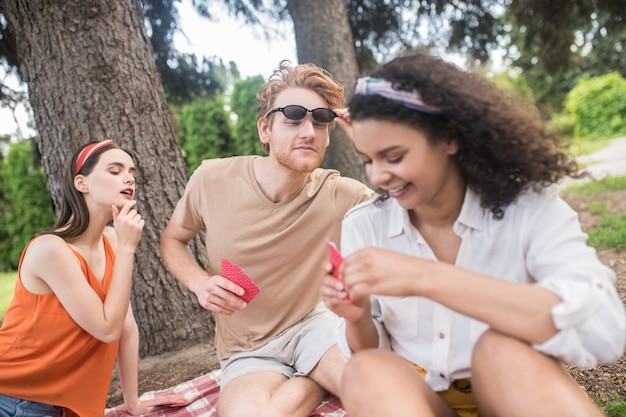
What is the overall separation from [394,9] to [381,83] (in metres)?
5.87

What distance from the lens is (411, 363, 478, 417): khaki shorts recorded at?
5.75 feet

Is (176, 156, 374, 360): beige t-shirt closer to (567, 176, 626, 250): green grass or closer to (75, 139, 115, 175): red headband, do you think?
(75, 139, 115, 175): red headband

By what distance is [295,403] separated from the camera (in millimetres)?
2400

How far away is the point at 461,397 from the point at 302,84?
5.36ft

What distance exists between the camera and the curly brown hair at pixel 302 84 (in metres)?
2.61

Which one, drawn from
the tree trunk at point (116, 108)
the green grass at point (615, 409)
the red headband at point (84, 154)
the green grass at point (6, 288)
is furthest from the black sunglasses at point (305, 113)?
the green grass at point (6, 288)

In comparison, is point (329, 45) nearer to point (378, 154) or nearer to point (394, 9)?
point (394, 9)

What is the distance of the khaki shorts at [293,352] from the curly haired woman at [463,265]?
698mm

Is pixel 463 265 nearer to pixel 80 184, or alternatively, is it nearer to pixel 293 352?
pixel 293 352

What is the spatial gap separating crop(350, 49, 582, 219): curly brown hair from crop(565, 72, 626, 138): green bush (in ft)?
63.3

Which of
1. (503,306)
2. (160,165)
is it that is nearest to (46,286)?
(160,165)

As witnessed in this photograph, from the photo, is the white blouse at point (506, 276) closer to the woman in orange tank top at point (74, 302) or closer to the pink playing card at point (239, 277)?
the pink playing card at point (239, 277)

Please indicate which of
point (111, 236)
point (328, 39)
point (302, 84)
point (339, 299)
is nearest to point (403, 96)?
point (339, 299)

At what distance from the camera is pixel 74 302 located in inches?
91.7
